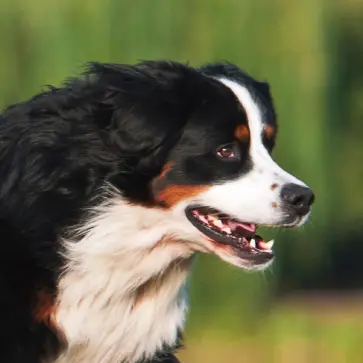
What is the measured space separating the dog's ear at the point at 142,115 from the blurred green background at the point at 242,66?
11.3 ft

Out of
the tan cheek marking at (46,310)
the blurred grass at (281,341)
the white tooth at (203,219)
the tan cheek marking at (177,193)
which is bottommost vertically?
the blurred grass at (281,341)

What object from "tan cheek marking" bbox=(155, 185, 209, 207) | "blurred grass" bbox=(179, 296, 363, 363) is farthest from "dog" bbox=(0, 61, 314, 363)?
"blurred grass" bbox=(179, 296, 363, 363)

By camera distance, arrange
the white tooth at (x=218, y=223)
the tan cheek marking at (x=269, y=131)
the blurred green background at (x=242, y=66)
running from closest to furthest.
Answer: the white tooth at (x=218, y=223) < the tan cheek marking at (x=269, y=131) < the blurred green background at (x=242, y=66)

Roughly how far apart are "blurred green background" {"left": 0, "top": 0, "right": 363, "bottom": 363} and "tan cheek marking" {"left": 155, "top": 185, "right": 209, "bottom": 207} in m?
3.48

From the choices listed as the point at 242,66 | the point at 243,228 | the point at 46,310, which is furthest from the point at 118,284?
the point at 242,66

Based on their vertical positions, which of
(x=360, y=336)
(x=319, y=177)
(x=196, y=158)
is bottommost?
(x=360, y=336)

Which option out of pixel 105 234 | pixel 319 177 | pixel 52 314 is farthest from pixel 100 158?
pixel 319 177

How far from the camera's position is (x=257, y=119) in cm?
468

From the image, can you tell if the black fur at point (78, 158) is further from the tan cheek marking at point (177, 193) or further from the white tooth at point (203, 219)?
the white tooth at point (203, 219)

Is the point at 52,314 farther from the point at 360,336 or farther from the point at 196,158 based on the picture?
the point at 360,336

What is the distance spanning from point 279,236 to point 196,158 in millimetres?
4486

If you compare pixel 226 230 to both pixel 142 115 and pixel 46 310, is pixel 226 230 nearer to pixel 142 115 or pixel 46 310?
pixel 142 115

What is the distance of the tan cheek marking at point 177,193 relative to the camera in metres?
4.54

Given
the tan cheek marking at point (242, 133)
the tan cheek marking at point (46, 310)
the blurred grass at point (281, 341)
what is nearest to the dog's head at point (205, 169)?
the tan cheek marking at point (242, 133)
